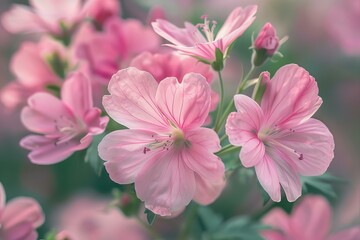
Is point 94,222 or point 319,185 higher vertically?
point 319,185

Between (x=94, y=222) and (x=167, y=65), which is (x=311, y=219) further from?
(x=94, y=222)

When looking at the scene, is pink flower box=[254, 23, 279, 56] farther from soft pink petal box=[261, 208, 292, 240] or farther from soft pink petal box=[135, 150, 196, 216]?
soft pink petal box=[261, 208, 292, 240]

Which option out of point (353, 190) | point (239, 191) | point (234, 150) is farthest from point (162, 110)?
point (353, 190)

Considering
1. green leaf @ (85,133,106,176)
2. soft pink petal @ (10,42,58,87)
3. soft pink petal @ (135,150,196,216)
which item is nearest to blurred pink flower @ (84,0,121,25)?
soft pink petal @ (10,42,58,87)

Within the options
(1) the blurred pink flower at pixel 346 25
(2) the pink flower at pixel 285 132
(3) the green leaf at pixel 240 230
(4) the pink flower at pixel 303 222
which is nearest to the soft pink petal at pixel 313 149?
(2) the pink flower at pixel 285 132

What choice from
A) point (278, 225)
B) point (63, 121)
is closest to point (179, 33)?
point (63, 121)
